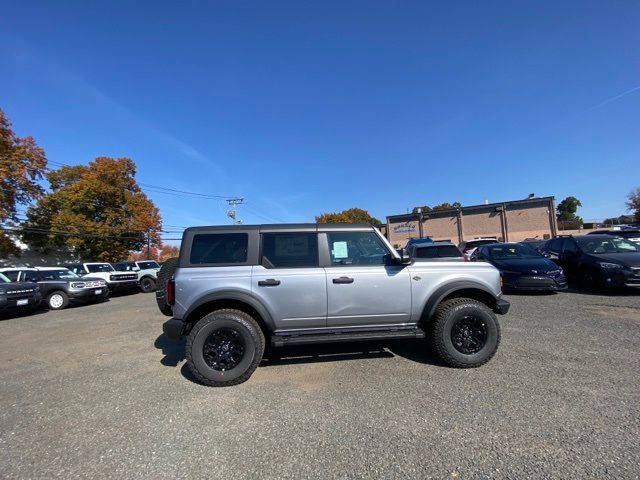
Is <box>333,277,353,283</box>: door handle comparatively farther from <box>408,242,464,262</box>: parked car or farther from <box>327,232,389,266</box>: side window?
<box>408,242,464,262</box>: parked car

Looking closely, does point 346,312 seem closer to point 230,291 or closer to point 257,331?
point 257,331

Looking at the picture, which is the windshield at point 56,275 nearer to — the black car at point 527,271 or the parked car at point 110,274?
the parked car at point 110,274

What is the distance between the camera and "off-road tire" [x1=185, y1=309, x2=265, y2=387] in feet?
13.7

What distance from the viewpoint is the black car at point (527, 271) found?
905cm

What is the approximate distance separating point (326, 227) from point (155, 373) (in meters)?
3.12

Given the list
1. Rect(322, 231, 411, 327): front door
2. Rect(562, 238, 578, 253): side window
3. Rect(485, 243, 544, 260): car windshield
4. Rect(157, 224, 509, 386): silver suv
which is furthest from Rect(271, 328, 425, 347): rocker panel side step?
Rect(562, 238, 578, 253): side window

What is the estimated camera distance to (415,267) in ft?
15.3

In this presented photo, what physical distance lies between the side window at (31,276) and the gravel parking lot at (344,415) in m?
9.83

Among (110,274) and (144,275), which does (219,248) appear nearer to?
(110,274)

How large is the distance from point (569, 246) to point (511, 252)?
6.53 feet

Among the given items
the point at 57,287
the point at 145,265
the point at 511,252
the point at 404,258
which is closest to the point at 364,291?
the point at 404,258

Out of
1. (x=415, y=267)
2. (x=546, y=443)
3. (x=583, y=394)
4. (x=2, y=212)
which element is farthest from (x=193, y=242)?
(x=2, y=212)

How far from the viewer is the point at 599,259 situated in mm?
9203

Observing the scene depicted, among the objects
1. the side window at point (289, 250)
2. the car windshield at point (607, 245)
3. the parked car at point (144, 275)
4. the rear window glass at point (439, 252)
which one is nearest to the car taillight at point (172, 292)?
the side window at point (289, 250)
